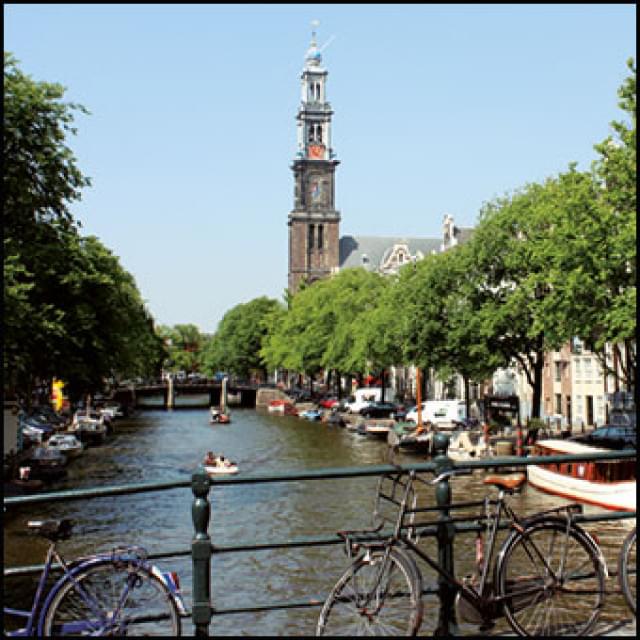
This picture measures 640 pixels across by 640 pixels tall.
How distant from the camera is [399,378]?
123m

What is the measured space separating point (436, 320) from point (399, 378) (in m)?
68.7

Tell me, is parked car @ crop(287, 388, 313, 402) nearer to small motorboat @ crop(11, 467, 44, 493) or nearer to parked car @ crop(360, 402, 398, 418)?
parked car @ crop(360, 402, 398, 418)

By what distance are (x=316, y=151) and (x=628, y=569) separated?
15984 cm

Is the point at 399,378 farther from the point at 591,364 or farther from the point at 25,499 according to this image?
the point at 25,499

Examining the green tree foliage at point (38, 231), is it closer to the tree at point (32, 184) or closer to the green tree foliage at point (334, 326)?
the tree at point (32, 184)

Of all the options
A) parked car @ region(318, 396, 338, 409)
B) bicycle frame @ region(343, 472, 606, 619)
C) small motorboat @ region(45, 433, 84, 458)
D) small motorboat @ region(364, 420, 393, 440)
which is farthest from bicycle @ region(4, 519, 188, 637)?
parked car @ region(318, 396, 338, 409)

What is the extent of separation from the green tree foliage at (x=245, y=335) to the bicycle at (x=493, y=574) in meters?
146

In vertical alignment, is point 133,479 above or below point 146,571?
below

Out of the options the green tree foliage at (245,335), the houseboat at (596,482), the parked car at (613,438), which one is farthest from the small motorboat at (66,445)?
the green tree foliage at (245,335)

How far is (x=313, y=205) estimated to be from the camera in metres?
161

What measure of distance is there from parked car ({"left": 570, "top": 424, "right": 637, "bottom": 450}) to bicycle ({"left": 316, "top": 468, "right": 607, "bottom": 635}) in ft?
123

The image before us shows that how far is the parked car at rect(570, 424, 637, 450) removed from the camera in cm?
4394

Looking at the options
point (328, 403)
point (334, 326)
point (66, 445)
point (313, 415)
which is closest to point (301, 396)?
point (328, 403)

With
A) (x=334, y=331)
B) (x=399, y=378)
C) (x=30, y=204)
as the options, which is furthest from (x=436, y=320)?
(x=399, y=378)
